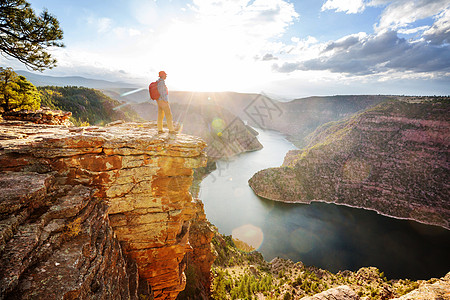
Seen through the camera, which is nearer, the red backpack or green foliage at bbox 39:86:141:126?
the red backpack

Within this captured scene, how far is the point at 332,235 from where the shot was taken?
120 feet

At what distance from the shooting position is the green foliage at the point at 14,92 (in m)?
10.1

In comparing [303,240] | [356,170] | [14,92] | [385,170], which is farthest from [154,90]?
[385,170]

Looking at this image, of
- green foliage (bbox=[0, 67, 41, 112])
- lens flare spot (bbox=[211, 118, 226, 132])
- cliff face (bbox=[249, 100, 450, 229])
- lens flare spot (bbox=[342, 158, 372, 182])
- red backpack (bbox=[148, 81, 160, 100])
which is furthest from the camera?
lens flare spot (bbox=[211, 118, 226, 132])

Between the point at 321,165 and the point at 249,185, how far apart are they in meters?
21.0

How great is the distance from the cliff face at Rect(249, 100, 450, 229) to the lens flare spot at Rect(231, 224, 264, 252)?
40.5ft

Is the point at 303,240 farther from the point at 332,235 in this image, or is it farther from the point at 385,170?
the point at 385,170

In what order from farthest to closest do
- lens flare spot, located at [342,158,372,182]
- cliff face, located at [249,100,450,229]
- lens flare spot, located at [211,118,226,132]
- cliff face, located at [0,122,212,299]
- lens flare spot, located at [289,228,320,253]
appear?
lens flare spot, located at [211,118,226,132] → lens flare spot, located at [342,158,372,182] → cliff face, located at [249,100,450,229] → lens flare spot, located at [289,228,320,253] → cliff face, located at [0,122,212,299]

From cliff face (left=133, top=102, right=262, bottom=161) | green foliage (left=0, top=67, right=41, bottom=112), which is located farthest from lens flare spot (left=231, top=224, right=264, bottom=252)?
cliff face (left=133, top=102, right=262, bottom=161)

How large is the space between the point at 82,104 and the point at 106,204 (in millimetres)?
45606

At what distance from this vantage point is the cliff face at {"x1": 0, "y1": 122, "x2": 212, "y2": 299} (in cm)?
420

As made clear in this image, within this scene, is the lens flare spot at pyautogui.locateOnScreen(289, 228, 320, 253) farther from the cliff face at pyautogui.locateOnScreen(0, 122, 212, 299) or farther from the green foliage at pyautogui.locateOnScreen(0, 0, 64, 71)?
the green foliage at pyautogui.locateOnScreen(0, 0, 64, 71)

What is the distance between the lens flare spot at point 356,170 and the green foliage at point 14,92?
190 feet

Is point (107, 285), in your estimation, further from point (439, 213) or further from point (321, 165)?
point (439, 213)
